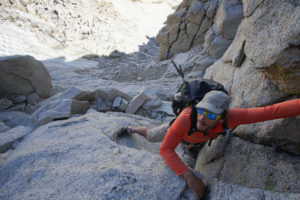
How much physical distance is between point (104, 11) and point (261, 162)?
2809 centimetres

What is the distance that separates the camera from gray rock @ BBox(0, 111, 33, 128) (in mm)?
6566

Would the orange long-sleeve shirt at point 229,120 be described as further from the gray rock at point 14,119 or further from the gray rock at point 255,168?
the gray rock at point 14,119

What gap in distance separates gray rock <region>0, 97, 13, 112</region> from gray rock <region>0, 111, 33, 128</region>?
0.46 m

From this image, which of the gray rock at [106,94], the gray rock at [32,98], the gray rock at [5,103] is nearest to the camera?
the gray rock at [5,103]

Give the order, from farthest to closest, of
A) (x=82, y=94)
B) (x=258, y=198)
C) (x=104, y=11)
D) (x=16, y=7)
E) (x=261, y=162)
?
1. (x=104, y=11)
2. (x=16, y=7)
3. (x=82, y=94)
4. (x=261, y=162)
5. (x=258, y=198)

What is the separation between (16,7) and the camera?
63.3ft

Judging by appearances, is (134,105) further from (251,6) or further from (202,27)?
(202,27)

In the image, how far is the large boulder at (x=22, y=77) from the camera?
7.36 metres

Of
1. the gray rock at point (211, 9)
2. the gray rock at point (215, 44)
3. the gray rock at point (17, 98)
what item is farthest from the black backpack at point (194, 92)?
the gray rock at point (211, 9)

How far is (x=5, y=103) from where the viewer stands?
7.47m

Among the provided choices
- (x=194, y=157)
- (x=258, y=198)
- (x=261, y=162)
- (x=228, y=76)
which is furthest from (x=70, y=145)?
(x=228, y=76)

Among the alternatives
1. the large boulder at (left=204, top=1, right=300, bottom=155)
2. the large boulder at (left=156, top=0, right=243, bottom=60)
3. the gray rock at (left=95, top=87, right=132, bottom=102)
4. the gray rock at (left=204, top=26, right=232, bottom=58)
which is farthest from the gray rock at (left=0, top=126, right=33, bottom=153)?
the large boulder at (left=156, top=0, right=243, bottom=60)

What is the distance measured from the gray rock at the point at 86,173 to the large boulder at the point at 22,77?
574 centimetres

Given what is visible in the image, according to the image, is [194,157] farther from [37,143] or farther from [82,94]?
[82,94]
